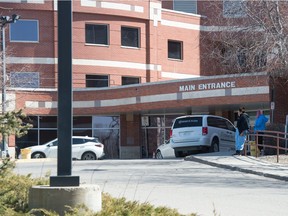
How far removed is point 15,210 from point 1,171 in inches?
26.3

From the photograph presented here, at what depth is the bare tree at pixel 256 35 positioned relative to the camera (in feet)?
67.2

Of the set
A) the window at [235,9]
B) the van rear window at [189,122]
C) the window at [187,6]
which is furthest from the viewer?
the window at [187,6]

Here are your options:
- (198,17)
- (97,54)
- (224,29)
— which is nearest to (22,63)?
(97,54)

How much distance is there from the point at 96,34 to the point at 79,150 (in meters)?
11.6

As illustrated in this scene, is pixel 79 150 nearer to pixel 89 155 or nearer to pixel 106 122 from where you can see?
pixel 89 155

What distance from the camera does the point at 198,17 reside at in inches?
1768

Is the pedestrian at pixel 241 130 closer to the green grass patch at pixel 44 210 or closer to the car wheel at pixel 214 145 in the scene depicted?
the car wheel at pixel 214 145

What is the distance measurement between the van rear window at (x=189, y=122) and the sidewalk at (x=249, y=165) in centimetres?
377

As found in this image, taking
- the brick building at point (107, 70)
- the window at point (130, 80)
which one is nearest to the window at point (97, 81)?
the brick building at point (107, 70)

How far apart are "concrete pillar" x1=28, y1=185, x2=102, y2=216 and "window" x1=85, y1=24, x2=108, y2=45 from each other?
34.0 m

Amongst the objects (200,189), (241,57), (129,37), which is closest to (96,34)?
(129,37)

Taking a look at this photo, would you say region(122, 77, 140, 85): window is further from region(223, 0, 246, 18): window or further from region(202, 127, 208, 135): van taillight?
region(223, 0, 246, 18): window

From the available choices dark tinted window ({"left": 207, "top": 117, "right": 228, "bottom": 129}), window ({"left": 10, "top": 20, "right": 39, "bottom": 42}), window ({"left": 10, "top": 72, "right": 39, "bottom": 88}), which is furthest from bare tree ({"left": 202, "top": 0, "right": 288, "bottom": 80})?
window ({"left": 10, "top": 20, "right": 39, "bottom": 42})

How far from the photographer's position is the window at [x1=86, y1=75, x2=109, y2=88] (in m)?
41.3
